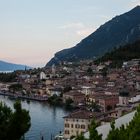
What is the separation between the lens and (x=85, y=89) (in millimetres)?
32156

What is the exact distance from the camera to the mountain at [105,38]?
82.2 m

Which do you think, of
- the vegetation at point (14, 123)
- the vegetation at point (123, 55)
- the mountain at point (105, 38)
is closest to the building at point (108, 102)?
the vegetation at point (123, 55)

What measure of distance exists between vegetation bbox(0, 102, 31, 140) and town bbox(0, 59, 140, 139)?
9.39 meters

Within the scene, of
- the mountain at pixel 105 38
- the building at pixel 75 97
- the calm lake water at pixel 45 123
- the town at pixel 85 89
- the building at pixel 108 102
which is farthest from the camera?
the mountain at pixel 105 38

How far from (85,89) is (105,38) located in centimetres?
5505

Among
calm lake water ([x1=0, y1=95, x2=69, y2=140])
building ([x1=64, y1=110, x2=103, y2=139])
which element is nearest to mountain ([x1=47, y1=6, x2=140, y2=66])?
calm lake water ([x1=0, y1=95, x2=69, y2=140])

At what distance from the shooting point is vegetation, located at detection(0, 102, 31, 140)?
6480 mm

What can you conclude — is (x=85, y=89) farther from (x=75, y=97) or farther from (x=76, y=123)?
(x=76, y=123)

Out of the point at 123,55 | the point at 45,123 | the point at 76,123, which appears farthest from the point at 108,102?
the point at 123,55

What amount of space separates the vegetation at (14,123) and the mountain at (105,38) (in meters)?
72.7

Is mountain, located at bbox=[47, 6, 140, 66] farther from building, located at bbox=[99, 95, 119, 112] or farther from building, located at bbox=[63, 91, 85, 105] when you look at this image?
building, located at bbox=[99, 95, 119, 112]

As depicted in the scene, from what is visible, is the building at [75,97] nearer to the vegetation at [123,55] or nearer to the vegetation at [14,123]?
the vegetation at [123,55]

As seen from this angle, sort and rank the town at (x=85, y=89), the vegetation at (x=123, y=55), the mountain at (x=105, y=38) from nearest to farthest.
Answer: the town at (x=85, y=89) < the vegetation at (x=123, y=55) < the mountain at (x=105, y=38)

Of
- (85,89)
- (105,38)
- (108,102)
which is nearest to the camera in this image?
(108,102)
